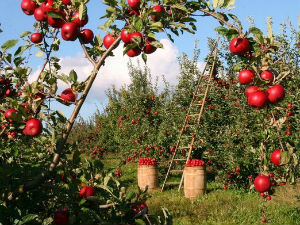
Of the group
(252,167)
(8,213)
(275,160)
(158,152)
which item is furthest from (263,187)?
(158,152)

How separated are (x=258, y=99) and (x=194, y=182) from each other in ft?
17.6

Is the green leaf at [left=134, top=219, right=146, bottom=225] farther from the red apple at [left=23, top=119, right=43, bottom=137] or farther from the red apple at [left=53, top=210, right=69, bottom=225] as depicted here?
the red apple at [left=23, top=119, right=43, bottom=137]

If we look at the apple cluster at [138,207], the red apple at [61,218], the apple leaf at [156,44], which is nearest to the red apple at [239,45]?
the apple leaf at [156,44]

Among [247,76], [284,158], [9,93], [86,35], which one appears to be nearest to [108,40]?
[86,35]

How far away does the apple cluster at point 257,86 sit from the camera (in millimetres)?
1348

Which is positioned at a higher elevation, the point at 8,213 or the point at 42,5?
the point at 42,5

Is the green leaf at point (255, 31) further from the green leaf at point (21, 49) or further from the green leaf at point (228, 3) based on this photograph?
the green leaf at point (21, 49)

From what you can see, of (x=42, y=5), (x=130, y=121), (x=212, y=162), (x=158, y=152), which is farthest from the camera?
(x=130, y=121)

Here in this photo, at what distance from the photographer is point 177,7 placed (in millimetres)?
1510

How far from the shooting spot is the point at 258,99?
1361 mm

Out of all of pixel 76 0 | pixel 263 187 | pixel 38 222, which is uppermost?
pixel 76 0

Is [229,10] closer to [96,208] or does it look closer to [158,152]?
[96,208]

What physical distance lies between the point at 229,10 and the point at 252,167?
567 centimetres

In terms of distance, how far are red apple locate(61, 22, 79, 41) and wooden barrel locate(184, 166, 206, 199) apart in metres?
5.45
